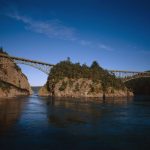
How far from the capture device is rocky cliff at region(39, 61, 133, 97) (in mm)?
124125

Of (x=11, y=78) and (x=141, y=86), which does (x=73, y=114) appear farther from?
(x=141, y=86)

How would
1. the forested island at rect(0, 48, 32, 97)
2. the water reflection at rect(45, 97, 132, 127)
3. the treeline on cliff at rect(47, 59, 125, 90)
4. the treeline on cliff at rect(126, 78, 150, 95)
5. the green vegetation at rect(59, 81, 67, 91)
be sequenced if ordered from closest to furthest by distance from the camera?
the water reflection at rect(45, 97, 132, 127) → the forested island at rect(0, 48, 32, 97) → the green vegetation at rect(59, 81, 67, 91) → the treeline on cliff at rect(47, 59, 125, 90) → the treeline on cliff at rect(126, 78, 150, 95)

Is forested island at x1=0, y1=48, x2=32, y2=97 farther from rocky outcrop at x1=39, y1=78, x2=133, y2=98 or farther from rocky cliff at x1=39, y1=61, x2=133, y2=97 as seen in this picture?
rocky outcrop at x1=39, y1=78, x2=133, y2=98

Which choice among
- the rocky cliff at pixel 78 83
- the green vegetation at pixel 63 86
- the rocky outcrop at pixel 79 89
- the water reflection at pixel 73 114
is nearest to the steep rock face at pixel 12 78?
the rocky cliff at pixel 78 83

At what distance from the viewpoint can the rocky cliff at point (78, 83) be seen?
407ft

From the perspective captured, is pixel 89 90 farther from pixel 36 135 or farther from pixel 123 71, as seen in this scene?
pixel 36 135

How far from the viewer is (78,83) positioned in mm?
125750

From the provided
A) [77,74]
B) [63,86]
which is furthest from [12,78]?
[77,74]

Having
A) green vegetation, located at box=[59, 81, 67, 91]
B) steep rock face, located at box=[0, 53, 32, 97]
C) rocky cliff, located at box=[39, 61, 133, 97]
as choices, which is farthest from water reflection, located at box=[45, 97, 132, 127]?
steep rock face, located at box=[0, 53, 32, 97]

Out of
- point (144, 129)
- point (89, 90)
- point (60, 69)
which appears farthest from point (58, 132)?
point (60, 69)

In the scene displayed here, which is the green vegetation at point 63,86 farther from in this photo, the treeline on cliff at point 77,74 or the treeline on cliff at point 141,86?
the treeline on cliff at point 141,86

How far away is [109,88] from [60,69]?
28.2 metres

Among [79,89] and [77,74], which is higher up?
[77,74]

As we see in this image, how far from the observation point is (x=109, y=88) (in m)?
132
